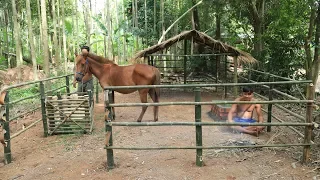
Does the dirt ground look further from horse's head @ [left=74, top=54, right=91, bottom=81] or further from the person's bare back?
horse's head @ [left=74, top=54, right=91, bottom=81]

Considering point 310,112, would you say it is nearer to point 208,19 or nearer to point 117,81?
point 117,81

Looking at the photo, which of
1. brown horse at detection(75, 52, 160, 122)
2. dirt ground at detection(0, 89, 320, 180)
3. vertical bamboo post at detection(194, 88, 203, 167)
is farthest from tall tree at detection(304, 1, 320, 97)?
vertical bamboo post at detection(194, 88, 203, 167)

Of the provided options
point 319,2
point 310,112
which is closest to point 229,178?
point 310,112

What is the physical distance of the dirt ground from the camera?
377 centimetres

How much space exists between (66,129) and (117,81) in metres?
1.70

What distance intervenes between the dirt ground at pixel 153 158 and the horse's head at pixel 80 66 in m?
1.36

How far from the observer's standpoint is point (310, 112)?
3840 mm

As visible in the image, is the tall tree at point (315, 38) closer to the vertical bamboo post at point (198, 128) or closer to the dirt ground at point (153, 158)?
the dirt ground at point (153, 158)

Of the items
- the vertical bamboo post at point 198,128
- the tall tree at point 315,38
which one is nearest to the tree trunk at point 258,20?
the tall tree at point 315,38

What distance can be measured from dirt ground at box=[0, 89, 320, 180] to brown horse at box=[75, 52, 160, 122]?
1076mm

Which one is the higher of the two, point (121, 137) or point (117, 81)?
point (117, 81)

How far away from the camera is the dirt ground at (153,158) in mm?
3771

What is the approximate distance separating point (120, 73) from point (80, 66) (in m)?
0.93

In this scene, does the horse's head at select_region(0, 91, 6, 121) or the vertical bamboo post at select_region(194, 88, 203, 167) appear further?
the horse's head at select_region(0, 91, 6, 121)
